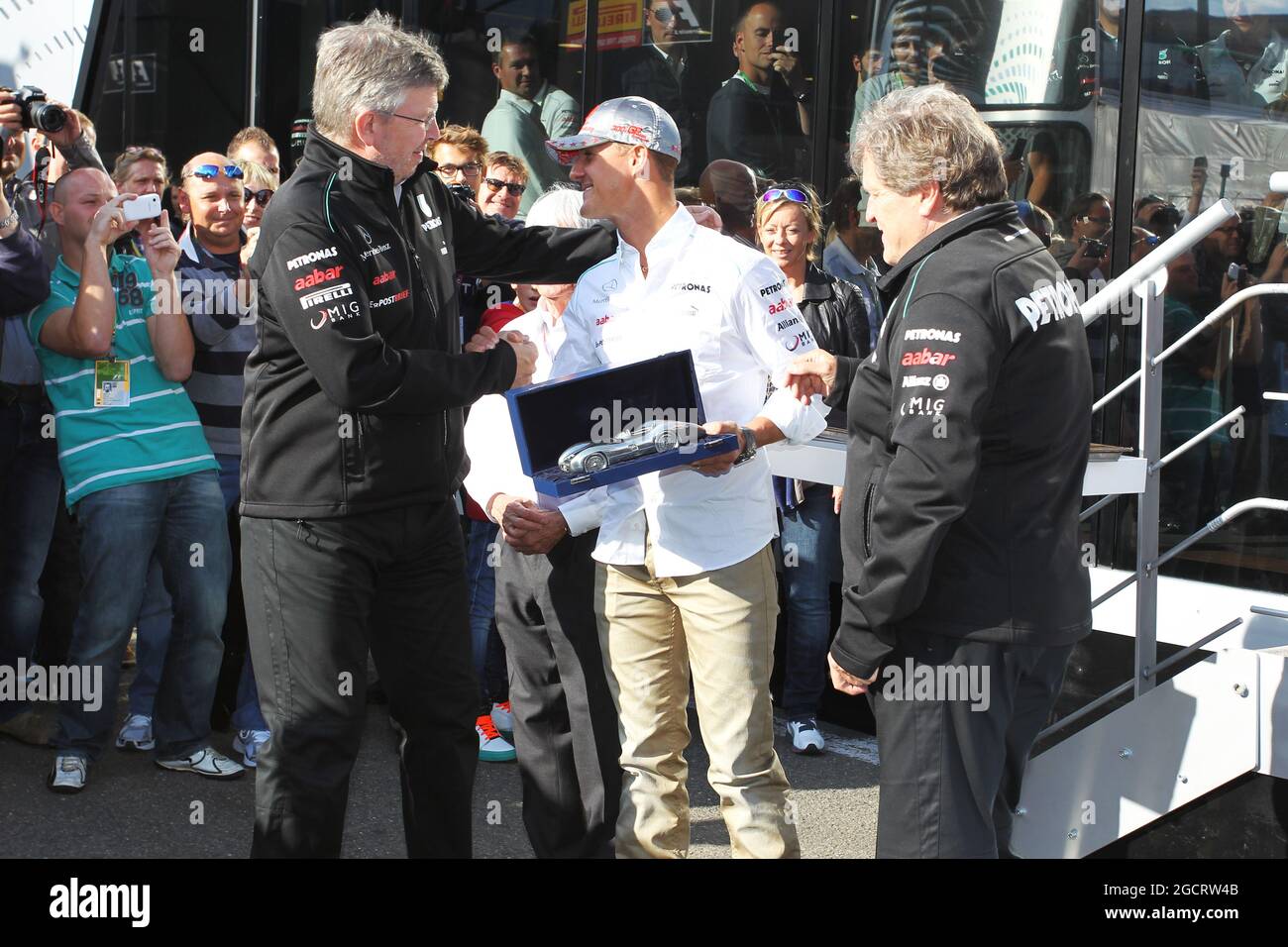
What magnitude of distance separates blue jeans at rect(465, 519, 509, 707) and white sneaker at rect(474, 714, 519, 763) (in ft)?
0.44

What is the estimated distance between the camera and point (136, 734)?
521cm

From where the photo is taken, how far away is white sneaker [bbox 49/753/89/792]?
4.71 meters

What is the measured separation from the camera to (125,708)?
5.82 m

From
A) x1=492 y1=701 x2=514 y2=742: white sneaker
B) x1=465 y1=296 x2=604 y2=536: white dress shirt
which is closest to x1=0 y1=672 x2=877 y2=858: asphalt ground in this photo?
x1=492 y1=701 x2=514 y2=742: white sneaker

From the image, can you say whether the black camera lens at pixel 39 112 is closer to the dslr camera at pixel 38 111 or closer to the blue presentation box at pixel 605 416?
the dslr camera at pixel 38 111

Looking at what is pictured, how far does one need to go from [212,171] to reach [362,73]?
6.93 ft

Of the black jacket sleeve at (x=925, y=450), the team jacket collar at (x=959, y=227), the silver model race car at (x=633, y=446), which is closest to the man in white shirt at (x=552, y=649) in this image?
the silver model race car at (x=633, y=446)

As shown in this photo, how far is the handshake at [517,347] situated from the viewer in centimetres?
346

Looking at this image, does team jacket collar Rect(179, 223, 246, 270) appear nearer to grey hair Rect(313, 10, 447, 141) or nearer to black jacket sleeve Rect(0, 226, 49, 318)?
black jacket sleeve Rect(0, 226, 49, 318)

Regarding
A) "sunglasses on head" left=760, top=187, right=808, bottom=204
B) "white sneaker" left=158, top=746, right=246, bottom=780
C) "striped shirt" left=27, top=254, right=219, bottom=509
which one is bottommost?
"white sneaker" left=158, top=746, right=246, bottom=780

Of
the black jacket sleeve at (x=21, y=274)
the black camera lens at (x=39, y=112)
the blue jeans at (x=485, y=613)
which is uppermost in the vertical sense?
the black camera lens at (x=39, y=112)

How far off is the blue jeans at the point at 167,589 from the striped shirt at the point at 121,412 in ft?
0.20

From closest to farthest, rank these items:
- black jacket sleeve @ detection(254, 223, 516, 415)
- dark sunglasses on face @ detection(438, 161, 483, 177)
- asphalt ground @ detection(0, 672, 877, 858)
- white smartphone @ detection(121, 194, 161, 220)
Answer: black jacket sleeve @ detection(254, 223, 516, 415), asphalt ground @ detection(0, 672, 877, 858), white smartphone @ detection(121, 194, 161, 220), dark sunglasses on face @ detection(438, 161, 483, 177)

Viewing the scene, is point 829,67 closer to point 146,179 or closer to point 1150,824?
point 146,179
